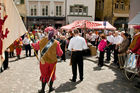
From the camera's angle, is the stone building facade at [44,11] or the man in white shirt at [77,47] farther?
the stone building facade at [44,11]

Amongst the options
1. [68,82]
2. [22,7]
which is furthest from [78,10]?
[68,82]

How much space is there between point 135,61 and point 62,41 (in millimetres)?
5551

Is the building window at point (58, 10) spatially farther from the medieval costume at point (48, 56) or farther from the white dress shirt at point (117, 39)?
the medieval costume at point (48, 56)

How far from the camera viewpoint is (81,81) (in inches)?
257

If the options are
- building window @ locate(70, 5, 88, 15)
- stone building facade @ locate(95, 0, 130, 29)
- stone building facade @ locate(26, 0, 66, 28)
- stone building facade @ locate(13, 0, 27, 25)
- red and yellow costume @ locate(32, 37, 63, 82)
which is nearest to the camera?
red and yellow costume @ locate(32, 37, 63, 82)

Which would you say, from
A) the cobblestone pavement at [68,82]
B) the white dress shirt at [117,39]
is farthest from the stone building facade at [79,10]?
the cobblestone pavement at [68,82]

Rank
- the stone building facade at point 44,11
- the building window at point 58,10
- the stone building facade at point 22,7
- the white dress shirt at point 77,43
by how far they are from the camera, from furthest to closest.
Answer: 1. the building window at point 58,10
2. the stone building facade at point 44,11
3. the stone building facade at point 22,7
4. the white dress shirt at point 77,43

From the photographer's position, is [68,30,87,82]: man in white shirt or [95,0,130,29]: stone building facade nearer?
[68,30,87,82]: man in white shirt

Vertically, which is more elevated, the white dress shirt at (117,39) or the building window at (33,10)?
the building window at (33,10)

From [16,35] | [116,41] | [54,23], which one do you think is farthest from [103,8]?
[16,35]

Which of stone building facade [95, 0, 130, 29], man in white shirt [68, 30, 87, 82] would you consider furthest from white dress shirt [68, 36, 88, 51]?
stone building facade [95, 0, 130, 29]

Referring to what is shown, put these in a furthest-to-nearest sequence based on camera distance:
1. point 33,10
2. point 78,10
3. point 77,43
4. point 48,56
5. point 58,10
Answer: point 78,10 < point 58,10 < point 33,10 < point 77,43 < point 48,56

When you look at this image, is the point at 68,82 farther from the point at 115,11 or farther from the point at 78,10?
the point at 115,11

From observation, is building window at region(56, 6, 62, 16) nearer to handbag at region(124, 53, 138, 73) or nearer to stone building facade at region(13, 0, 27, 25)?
stone building facade at region(13, 0, 27, 25)
